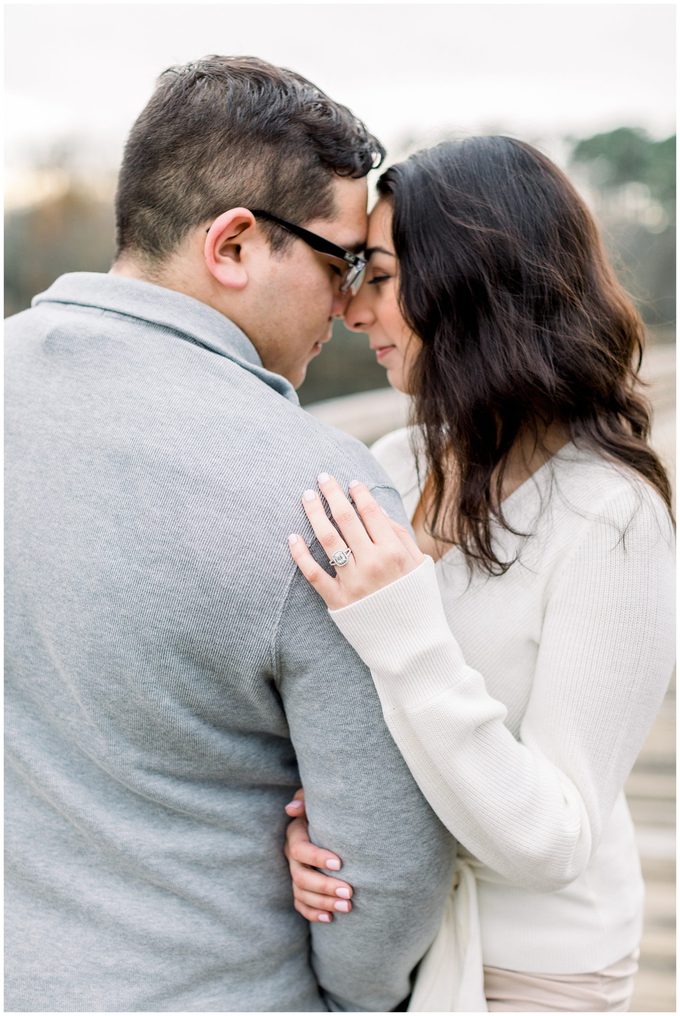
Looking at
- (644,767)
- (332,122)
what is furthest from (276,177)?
(644,767)

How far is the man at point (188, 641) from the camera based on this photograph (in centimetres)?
107

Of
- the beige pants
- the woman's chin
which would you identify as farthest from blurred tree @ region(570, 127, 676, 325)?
the beige pants

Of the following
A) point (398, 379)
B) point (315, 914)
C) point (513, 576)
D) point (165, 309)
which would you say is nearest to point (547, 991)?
point (315, 914)

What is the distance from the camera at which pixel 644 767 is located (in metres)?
3.65

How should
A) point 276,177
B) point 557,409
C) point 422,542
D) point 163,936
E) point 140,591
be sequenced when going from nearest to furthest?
point 140,591, point 163,936, point 276,177, point 557,409, point 422,542

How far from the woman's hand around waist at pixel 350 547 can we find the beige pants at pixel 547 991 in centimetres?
71

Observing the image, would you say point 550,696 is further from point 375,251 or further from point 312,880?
point 375,251

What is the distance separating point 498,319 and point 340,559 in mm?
555

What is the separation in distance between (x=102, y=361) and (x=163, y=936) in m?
0.73

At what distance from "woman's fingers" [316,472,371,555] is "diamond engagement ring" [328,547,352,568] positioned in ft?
0.04

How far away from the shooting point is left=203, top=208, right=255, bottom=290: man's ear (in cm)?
127

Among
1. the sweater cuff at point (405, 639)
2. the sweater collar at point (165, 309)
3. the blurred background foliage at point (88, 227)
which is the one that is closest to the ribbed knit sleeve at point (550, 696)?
the sweater cuff at point (405, 639)

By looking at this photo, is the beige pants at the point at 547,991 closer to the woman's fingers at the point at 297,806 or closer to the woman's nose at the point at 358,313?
the woman's fingers at the point at 297,806

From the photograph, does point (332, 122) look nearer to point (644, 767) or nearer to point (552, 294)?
point (552, 294)
